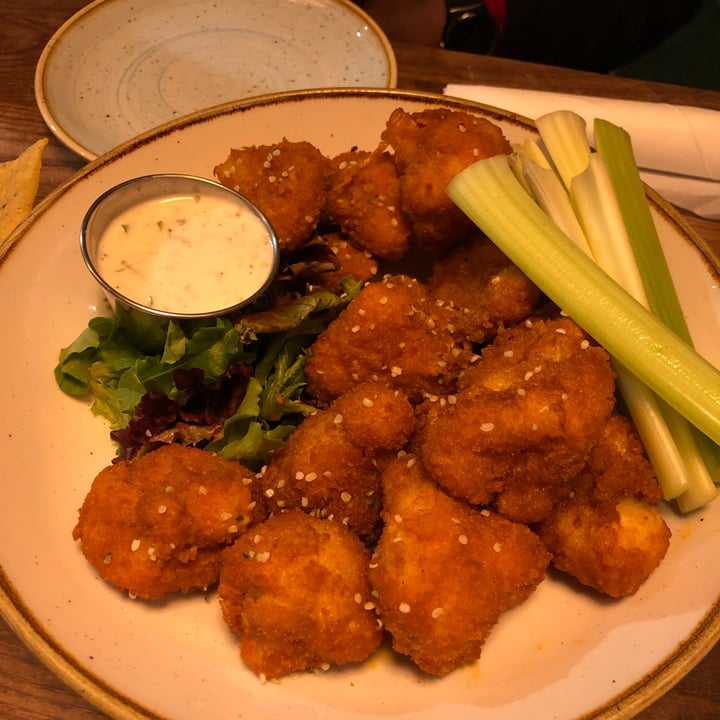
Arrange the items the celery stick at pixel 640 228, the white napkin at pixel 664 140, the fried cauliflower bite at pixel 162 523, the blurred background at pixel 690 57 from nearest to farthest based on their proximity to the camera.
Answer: the fried cauliflower bite at pixel 162 523 < the celery stick at pixel 640 228 < the white napkin at pixel 664 140 < the blurred background at pixel 690 57

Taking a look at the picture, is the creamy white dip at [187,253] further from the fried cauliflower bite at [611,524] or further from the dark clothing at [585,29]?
the dark clothing at [585,29]

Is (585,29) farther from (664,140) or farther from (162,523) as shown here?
(162,523)

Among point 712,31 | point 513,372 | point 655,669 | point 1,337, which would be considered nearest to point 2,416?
point 1,337

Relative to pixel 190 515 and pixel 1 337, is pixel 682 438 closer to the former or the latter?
pixel 190 515

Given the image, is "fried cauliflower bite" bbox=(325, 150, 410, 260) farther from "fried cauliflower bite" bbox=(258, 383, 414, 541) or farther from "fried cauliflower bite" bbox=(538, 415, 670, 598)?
"fried cauliflower bite" bbox=(538, 415, 670, 598)

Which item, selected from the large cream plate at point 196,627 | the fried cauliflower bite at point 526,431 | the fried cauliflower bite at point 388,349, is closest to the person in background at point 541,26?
the fried cauliflower bite at point 388,349
